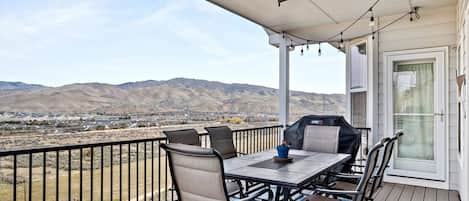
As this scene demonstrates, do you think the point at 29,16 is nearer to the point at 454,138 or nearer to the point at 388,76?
the point at 388,76

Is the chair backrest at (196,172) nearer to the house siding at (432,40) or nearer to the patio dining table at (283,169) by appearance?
the patio dining table at (283,169)

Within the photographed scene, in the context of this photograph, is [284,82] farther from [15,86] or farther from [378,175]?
[15,86]

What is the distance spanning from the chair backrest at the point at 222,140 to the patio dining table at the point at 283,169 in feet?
1.69

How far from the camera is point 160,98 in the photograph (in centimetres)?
686

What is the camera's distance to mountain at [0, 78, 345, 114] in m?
5.00

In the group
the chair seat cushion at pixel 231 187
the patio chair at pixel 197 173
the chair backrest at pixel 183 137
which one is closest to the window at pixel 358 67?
the chair seat cushion at pixel 231 187

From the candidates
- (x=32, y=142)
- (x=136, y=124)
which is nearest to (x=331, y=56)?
(x=136, y=124)

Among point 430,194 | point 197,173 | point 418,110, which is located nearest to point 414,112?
point 418,110

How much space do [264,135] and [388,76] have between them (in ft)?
7.23

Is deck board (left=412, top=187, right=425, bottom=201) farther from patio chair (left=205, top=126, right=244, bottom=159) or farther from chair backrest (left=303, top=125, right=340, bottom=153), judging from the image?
patio chair (left=205, top=126, right=244, bottom=159)

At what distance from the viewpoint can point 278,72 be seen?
5.97m

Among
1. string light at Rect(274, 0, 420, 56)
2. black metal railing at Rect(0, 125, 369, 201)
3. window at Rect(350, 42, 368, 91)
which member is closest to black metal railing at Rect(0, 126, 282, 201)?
black metal railing at Rect(0, 125, 369, 201)

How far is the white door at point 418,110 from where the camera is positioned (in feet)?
15.1

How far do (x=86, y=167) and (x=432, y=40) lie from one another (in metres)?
5.06
